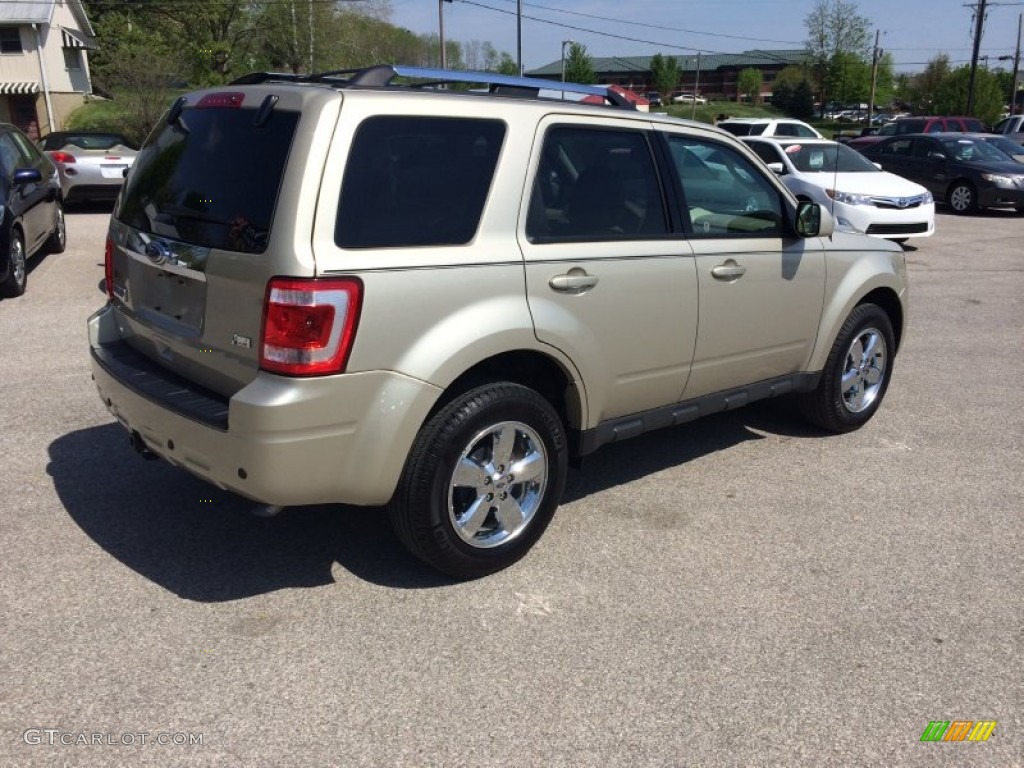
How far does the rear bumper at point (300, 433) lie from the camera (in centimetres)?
312

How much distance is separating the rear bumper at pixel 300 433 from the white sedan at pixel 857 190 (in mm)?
10037

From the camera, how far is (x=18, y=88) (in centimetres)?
3809

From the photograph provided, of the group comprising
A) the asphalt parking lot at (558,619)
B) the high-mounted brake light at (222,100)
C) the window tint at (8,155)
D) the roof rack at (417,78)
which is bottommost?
the asphalt parking lot at (558,619)

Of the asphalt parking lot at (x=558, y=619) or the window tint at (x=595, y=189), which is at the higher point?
the window tint at (x=595, y=189)

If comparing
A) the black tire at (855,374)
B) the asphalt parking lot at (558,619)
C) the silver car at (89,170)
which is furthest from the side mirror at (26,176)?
the black tire at (855,374)

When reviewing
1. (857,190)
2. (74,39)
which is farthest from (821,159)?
(74,39)

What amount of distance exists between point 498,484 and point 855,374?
110 inches

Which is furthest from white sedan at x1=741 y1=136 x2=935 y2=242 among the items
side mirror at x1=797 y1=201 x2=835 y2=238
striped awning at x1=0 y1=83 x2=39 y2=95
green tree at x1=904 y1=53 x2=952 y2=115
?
green tree at x1=904 y1=53 x2=952 y2=115

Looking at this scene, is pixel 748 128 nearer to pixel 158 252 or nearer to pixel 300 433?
pixel 158 252

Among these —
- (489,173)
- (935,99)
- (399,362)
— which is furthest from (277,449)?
(935,99)

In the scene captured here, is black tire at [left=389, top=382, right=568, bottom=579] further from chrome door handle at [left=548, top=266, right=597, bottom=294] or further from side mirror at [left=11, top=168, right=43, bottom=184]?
side mirror at [left=11, top=168, right=43, bottom=184]

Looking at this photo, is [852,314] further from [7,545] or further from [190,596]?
[7,545]

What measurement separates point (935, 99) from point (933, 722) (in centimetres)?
6052

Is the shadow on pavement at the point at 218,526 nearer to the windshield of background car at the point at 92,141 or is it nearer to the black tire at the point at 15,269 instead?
the black tire at the point at 15,269
